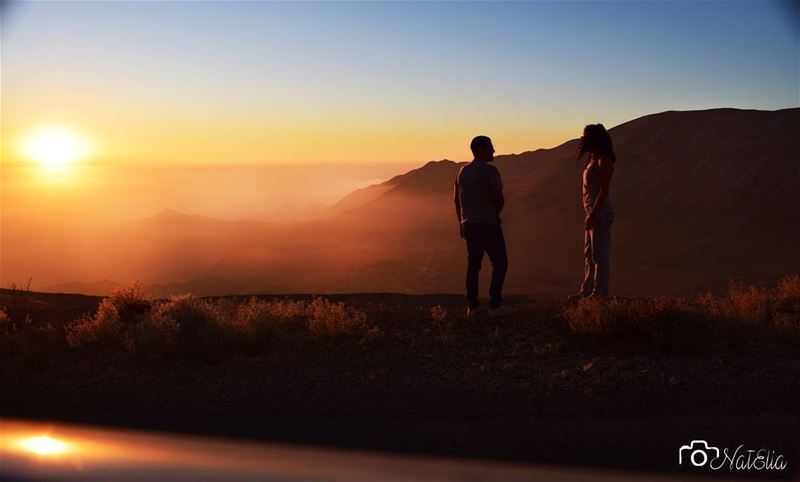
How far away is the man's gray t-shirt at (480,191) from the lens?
9070mm

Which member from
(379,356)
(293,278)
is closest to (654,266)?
(293,278)

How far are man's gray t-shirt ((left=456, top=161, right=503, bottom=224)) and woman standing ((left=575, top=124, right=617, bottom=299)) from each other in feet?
4.38

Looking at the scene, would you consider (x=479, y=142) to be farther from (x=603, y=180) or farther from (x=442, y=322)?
(x=442, y=322)

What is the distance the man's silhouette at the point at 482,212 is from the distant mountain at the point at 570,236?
18.8 meters

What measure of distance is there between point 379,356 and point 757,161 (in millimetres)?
49998

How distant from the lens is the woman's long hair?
9570 mm

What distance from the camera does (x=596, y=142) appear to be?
9.57m

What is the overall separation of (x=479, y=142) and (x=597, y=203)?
1.90 meters

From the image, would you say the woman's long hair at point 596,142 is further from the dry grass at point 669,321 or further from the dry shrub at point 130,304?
the dry shrub at point 130,304

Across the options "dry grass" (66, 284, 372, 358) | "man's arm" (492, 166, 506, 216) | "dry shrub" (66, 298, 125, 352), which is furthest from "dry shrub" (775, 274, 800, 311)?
"dry shrub" (66, 298, 125, 352)

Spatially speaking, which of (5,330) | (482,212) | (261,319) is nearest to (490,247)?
(482,212)

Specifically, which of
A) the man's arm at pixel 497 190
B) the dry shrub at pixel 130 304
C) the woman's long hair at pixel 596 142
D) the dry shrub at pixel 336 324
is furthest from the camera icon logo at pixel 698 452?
the dry shrub at pixel 130 304

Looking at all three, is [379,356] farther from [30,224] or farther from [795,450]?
[30,224]

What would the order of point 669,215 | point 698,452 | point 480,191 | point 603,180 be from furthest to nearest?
point 669,215 → point 603,180 → point 480,191 → point 698,452
